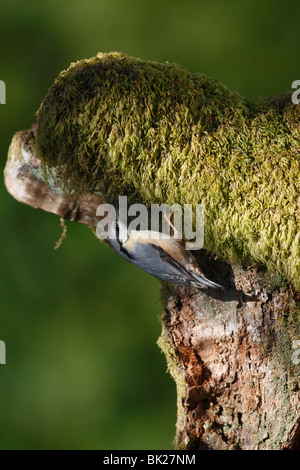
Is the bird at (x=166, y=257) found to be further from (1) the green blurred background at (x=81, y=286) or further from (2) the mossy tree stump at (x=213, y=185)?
(1) the green blurred background at (x=81, y=286)

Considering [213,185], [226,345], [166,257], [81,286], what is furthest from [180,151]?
[81,286]

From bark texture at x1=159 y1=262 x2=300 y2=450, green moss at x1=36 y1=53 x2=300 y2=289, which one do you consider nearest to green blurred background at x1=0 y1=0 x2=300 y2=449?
bark texture at x1=159 y1=262 x2=300 y2=450

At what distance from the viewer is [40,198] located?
97 cm

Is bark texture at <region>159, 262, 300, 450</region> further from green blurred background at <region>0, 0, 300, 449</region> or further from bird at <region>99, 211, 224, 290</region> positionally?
green blurred background at <region>0, 0, 300, 449</region>

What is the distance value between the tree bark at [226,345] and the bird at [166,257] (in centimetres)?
4

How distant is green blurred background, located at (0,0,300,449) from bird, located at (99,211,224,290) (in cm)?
183

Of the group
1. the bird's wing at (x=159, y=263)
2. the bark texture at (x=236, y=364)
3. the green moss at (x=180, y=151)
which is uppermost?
the green moss at (x=180, y=151)

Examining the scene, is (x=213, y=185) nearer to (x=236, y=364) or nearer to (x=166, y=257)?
(x=166, y=257)

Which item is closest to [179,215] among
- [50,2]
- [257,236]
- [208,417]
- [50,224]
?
[257,236]

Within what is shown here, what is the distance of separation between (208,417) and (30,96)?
2.23 meters

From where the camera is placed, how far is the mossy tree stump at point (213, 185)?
819 mm

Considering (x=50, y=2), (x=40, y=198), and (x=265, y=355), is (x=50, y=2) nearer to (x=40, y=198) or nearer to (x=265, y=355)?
(x=40, y=198)

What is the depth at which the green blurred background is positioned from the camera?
8.55 ft

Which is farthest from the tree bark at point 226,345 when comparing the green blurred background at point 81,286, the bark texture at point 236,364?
the green blurred background at point 81,286
